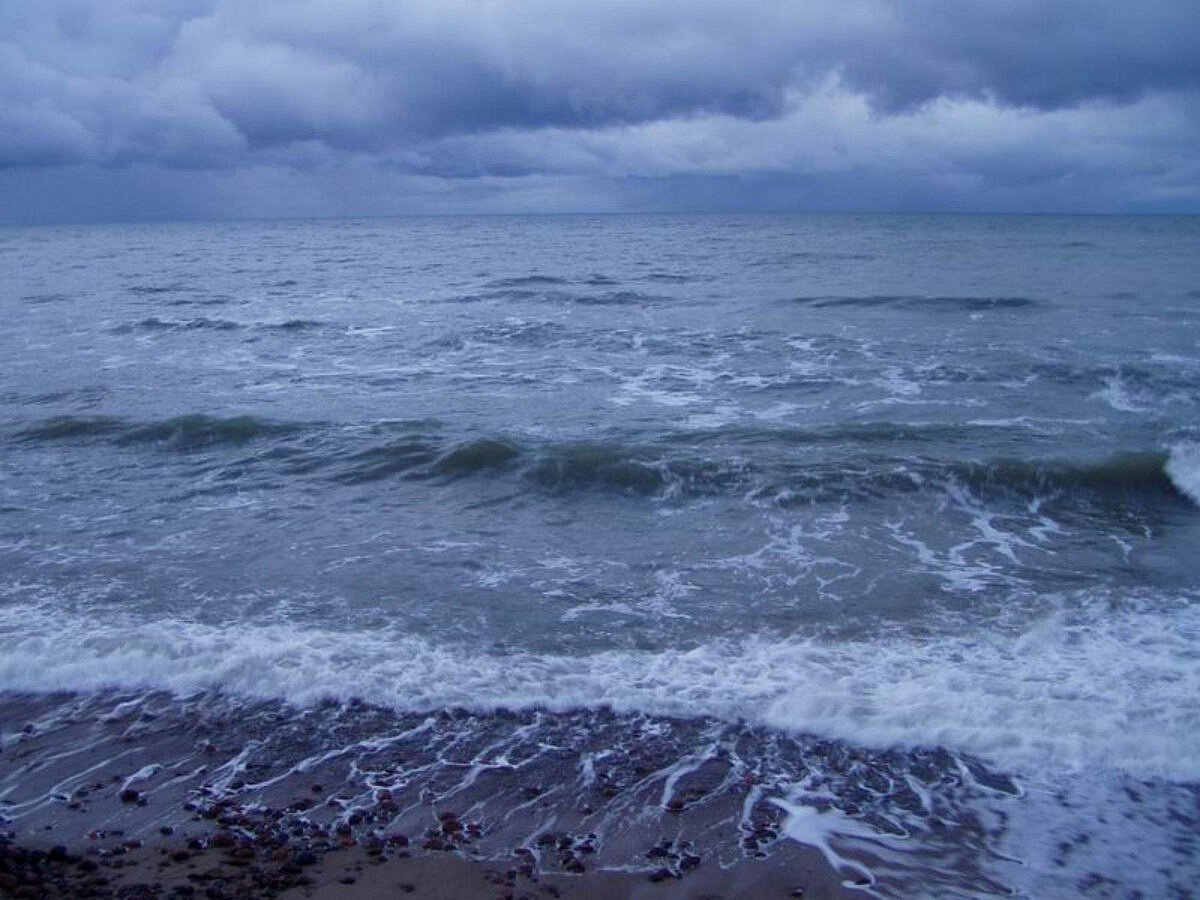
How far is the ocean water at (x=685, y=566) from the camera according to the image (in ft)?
26.2

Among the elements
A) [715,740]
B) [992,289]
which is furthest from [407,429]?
[992,289]

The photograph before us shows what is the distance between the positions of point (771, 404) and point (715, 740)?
1374cm

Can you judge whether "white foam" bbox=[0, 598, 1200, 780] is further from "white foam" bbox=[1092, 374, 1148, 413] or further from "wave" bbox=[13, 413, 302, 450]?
"white foam" bbox=[1092, 374, 1148, 413]

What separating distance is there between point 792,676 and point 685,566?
3.28 meters

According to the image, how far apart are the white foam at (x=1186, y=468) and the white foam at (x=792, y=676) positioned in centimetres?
589

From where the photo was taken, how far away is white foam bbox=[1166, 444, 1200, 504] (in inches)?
620

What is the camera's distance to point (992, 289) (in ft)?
139

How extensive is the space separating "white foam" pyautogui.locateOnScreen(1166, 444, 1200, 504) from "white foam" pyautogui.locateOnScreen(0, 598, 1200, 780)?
19.3ft

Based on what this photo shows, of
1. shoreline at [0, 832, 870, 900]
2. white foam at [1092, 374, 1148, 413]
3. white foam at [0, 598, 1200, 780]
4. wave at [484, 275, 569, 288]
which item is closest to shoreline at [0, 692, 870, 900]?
shoreline at [0, 832, 870, 900]

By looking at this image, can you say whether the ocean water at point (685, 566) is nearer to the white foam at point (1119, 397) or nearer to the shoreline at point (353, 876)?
the white foam at point (1119, 397)

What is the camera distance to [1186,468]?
1659 cm

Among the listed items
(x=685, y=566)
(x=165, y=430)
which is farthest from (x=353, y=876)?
(x=165, y=430)

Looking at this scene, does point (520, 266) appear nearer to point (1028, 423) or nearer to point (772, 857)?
point (1028, 423)

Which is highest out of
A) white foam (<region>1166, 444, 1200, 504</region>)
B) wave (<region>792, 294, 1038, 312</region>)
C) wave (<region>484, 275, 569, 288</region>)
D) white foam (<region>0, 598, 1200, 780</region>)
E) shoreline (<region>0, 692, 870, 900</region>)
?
wave (<region>484, 275, 569, 288</region>)
